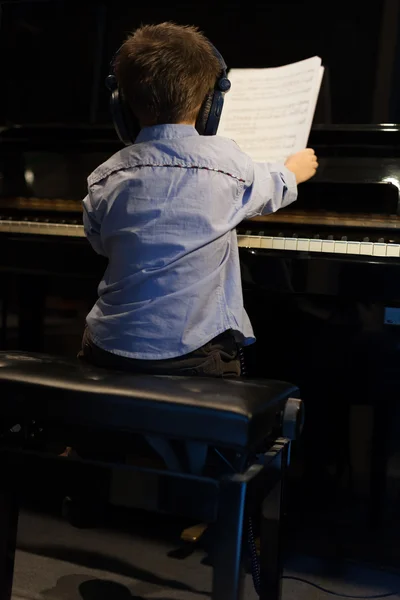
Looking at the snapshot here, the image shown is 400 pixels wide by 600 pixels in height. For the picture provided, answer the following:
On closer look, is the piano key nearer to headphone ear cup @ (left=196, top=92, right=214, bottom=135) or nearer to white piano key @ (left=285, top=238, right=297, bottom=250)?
white piano key @ (left=285, top=238, right=297, bottom=250)

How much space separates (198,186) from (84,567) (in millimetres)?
1018

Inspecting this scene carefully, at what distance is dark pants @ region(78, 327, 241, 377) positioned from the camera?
1.24 metres

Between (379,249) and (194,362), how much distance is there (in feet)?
1.57

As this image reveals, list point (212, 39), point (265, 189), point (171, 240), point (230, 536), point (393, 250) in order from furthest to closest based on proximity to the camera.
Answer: point (212, 39)
point (393, 250)
point (265, 189)
point (171, 240)
point (230, 536)

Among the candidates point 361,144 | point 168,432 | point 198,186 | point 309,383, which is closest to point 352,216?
point 361,144

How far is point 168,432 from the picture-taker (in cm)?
103

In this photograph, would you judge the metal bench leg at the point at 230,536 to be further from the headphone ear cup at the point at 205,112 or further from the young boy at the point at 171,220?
the headphone ear cup at the point at 205,112

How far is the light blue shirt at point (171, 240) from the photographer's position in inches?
47.7

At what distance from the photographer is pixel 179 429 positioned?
3.35ft

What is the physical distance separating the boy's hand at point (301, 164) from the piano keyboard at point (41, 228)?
0.53 meters

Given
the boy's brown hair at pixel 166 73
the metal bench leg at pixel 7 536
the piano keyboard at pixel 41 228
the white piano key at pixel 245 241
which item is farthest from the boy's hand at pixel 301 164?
the metal bench leg at pixel 7 536

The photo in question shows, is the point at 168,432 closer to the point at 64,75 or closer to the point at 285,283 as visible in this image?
the point at 285,283

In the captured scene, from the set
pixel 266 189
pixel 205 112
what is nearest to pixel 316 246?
pixel 266 189

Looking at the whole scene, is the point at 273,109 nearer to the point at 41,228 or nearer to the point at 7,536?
the point at 41,228
